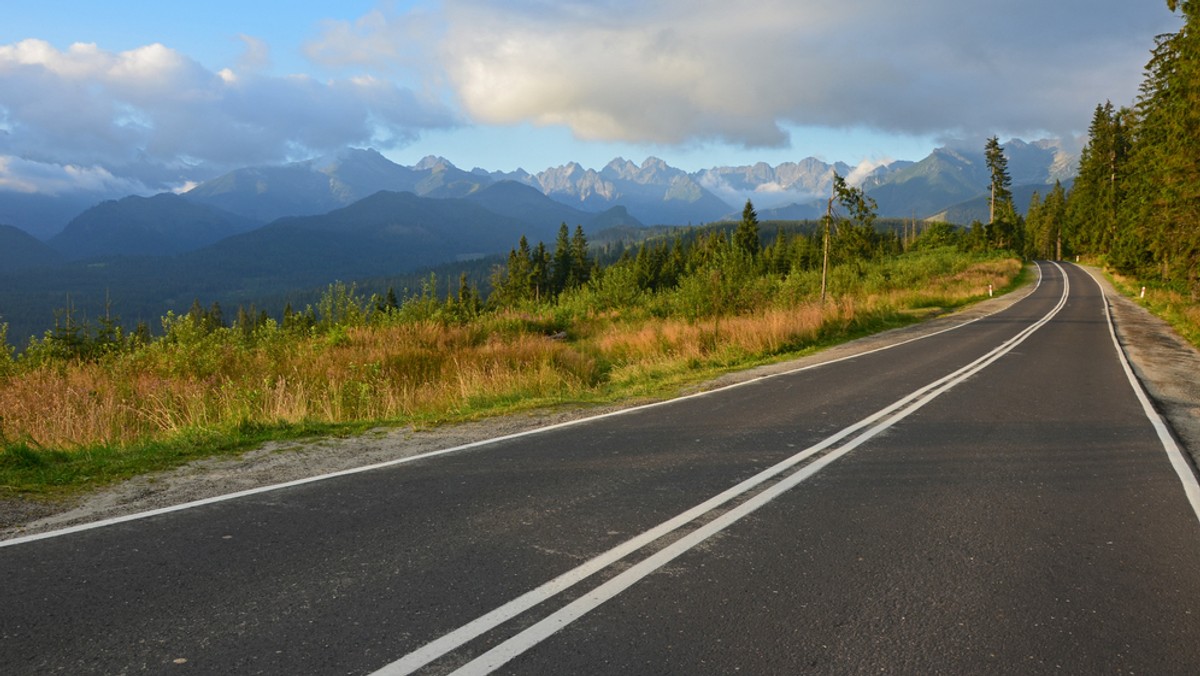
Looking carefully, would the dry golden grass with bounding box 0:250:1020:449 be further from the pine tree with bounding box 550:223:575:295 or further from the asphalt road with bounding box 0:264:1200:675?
the pine tree with bounding box 550:223:575:295

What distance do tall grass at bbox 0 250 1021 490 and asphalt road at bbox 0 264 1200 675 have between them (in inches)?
106

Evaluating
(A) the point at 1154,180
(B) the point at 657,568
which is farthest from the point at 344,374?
(A) the point at 1154,180

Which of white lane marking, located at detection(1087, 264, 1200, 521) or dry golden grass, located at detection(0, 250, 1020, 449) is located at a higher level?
dry golden grass, located at detection(0, 250, 1020, 449)

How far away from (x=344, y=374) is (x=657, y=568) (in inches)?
360

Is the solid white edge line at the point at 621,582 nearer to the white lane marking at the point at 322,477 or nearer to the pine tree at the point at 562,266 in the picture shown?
the white lane marking at the point at 322,477

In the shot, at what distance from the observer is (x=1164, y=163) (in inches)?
1208

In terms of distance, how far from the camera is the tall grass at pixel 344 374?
25.9ft

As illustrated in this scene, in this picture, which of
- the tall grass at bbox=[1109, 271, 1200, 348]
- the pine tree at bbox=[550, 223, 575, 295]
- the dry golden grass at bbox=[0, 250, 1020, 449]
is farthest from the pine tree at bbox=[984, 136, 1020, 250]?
the dry golden grass at bbox=[0, 250, 1020, 449]

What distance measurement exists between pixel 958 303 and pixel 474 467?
114 feet

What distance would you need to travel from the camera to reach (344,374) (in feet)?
37.7

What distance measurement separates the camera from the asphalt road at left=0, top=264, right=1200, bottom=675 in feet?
9.64

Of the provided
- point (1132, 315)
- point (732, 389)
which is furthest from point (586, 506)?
point (1132, 315)

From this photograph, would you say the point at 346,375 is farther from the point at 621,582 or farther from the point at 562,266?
the point at 562,266

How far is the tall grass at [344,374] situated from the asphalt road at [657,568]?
269cm
